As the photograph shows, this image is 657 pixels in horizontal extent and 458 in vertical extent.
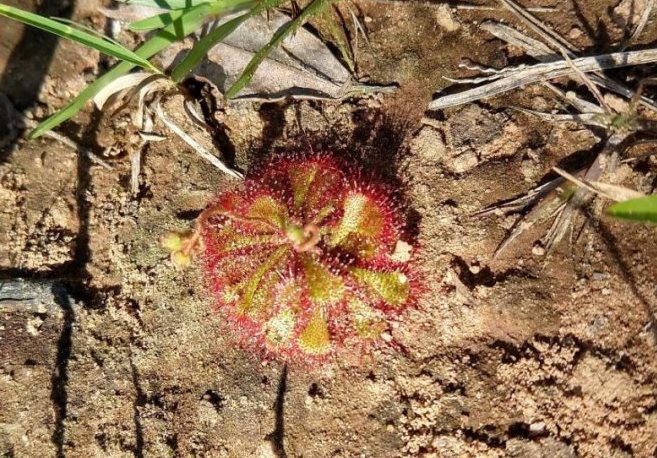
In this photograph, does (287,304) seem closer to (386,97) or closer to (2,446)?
(386,97)

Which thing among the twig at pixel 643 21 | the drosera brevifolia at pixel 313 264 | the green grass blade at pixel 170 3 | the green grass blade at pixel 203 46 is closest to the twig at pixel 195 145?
the drosera brevifolia at pixel 313 264

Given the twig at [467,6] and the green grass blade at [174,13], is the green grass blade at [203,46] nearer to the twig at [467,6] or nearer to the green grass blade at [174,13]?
the green grass blade at [174,13]

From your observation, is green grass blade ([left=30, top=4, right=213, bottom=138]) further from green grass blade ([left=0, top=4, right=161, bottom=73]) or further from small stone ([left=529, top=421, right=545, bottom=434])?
small stone ([left=529, top=421, right=545, bottom=434])

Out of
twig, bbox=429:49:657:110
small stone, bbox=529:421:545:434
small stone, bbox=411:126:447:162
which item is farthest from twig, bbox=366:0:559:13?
small stone, bbox=529:421:545:434

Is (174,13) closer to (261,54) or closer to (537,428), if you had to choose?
(261,54)

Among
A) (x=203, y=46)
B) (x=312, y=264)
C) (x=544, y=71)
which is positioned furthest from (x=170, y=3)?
(x=544, y=71)

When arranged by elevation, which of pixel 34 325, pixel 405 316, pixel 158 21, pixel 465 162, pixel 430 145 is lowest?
pixel 405 316

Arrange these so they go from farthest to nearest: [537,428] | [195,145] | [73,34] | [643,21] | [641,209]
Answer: [195,145] → [73,34] → [643,21] → [537,428] → [641,209]
